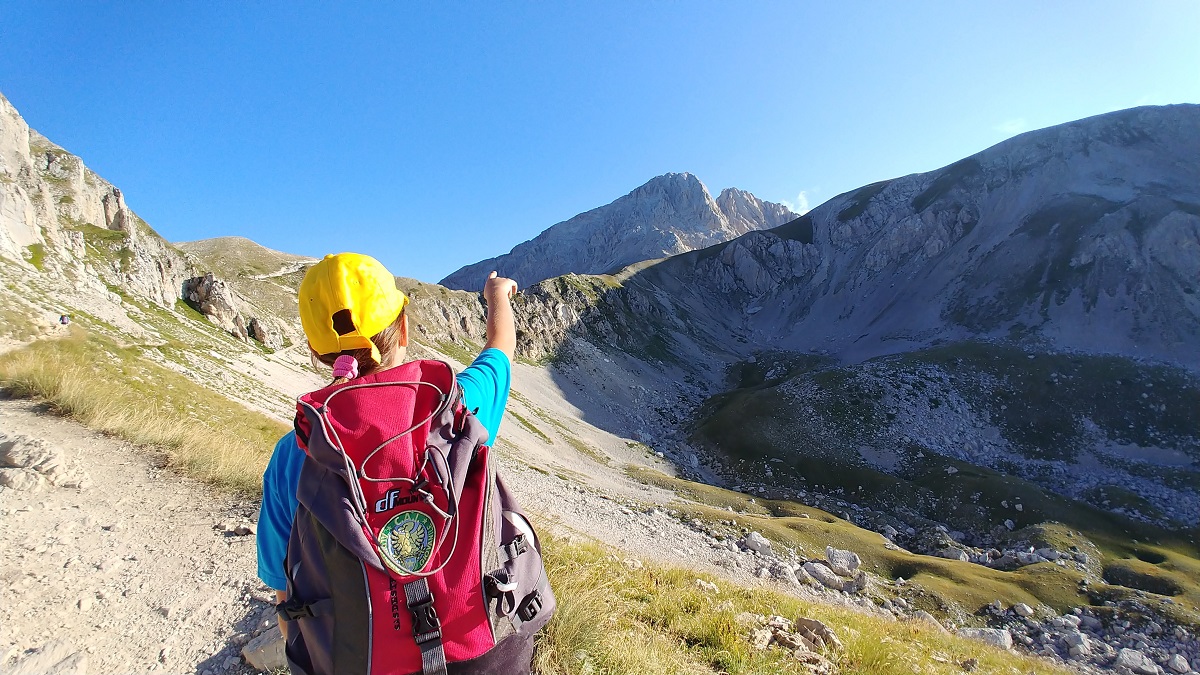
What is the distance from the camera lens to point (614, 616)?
5.50m

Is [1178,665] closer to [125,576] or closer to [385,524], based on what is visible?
[385,524]

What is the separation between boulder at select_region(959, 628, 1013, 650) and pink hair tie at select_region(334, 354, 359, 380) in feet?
85.2

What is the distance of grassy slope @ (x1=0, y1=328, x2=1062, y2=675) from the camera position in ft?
15.8

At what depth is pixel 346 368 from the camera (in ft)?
7.80

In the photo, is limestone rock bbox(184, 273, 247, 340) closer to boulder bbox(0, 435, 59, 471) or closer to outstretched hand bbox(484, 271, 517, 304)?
boulder bbox(0, 435, 59, 471)

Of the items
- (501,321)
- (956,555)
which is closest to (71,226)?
(501,321)

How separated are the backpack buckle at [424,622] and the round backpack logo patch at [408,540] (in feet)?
0.50

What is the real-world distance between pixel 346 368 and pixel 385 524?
0.80m

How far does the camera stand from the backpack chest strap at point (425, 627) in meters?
2.05

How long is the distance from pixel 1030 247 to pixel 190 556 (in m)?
109

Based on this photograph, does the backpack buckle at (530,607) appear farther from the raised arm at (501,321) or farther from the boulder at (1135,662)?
the boulder at (1135,662)

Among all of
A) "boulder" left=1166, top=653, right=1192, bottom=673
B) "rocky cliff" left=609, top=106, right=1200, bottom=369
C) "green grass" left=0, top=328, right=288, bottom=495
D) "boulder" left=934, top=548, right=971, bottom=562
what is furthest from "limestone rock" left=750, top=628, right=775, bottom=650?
"rocky cliff" left=609, top=106, right=1200, bottom=369

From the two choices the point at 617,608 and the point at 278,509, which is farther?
the point at 617,608

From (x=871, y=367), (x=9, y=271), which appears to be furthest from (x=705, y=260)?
(x=9, y=271)
